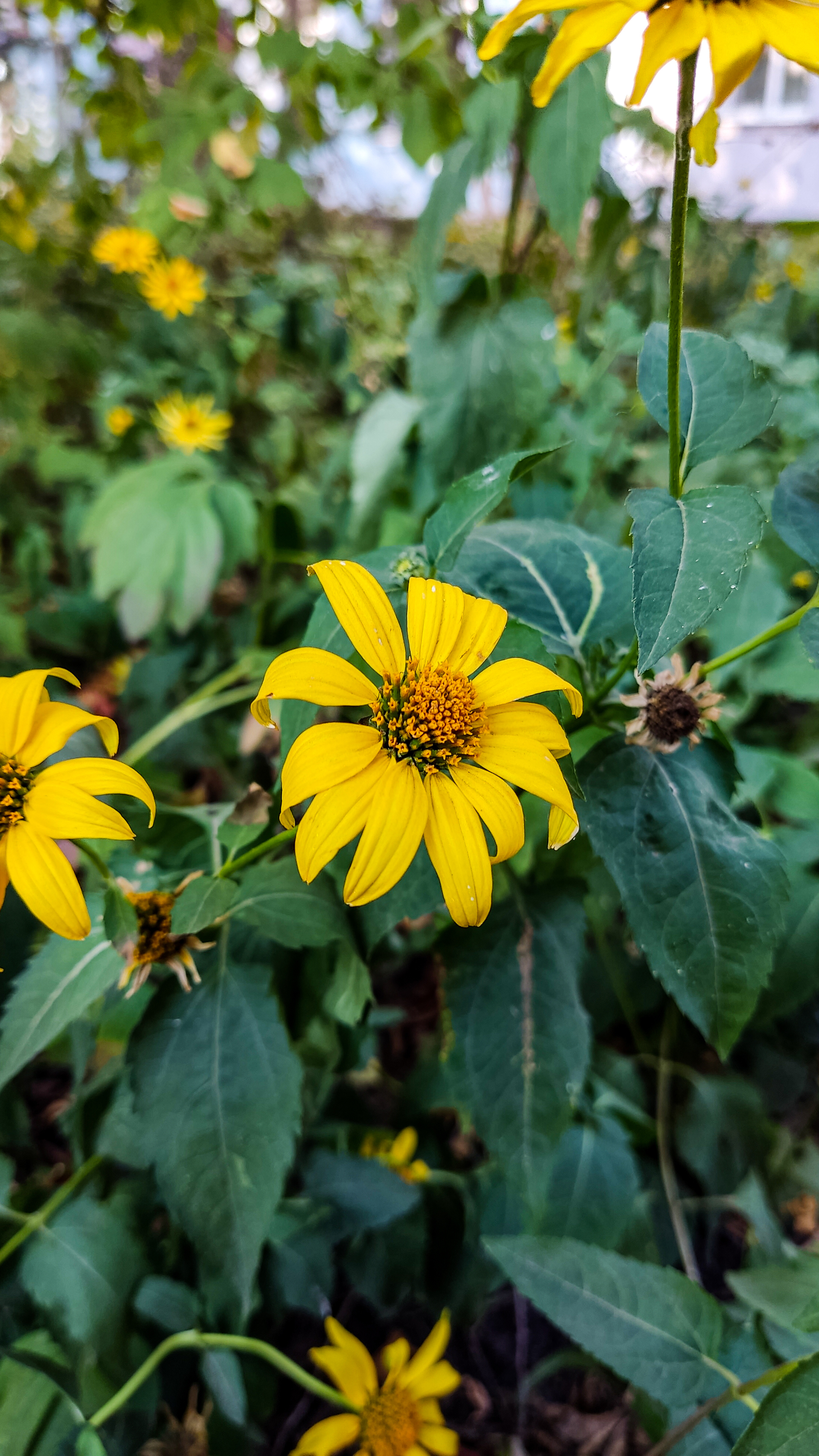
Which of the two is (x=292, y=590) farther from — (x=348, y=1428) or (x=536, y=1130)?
(x=348, y=1428)

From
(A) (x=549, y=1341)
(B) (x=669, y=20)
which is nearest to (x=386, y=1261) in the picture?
(A) (x=549, y=1341)

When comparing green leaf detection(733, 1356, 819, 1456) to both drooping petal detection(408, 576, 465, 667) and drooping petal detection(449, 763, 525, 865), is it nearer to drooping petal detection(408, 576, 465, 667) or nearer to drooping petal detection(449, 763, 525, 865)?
drooping petal detection(449, 763, 525, 865)

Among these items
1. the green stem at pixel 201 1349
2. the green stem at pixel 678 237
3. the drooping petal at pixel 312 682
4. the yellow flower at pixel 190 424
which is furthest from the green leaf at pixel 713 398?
the yellow flower at pixel 190 424

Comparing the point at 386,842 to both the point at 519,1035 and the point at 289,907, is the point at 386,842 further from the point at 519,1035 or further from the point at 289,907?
the point at 519,1035

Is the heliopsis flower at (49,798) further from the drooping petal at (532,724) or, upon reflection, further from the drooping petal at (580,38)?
the drooping petal at (580,38)

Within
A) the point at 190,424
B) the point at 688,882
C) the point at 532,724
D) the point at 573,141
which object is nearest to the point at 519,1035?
the point at 688,882

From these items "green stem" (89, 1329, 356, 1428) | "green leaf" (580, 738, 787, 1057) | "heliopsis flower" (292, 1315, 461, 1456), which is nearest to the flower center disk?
"green leaf" (580, 738, 787, 1057)
